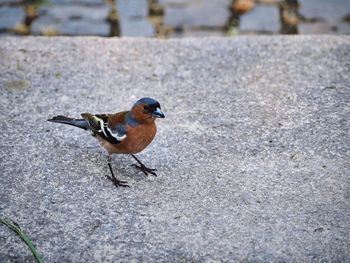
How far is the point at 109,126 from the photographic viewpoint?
12.5ft

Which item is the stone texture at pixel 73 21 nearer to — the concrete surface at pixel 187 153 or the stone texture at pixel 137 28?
the stone texture at pixel 137 28

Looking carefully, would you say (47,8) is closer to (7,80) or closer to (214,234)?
(7,80)

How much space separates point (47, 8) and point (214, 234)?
3628 mm

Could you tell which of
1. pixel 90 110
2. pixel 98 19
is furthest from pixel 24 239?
pixel 98 19

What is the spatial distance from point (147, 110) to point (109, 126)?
32 centimetres

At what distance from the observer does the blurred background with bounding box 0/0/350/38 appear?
18.6 ft

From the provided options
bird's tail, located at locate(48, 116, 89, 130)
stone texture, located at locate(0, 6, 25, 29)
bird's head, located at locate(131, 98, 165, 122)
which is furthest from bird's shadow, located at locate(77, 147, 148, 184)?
stone texture, located at locate(0, 6, 25, 29)

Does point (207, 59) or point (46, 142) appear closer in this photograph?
point (46, 142)

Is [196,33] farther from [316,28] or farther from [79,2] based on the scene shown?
[79,2]

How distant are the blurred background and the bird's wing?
1.84 metres

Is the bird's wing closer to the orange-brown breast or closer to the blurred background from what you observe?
the orange-brown breast

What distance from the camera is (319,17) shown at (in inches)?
233

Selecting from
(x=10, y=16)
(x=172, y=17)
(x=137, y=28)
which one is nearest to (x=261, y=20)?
(x=172, y=17)

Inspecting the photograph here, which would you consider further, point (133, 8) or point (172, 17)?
point (133, 8)
